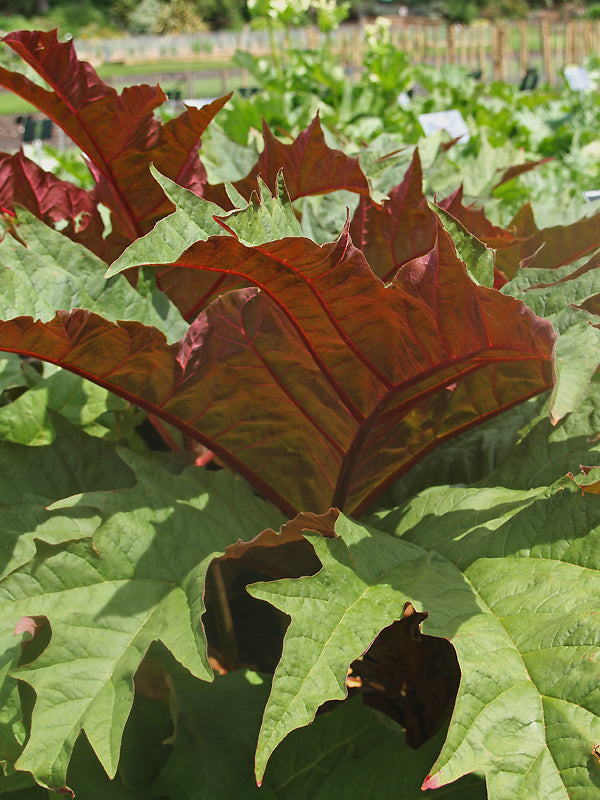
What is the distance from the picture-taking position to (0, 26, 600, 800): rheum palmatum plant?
2.79 ft

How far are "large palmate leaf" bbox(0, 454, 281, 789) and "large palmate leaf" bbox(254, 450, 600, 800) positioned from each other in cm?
13

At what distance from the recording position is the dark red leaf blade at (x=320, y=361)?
0.94 m

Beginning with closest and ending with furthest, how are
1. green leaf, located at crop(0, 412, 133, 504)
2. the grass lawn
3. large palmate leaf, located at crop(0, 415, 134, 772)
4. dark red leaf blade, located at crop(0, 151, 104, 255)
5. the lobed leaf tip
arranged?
1. the lobed leaf tip
2. large palmate leaf, located at crop(0, 415, 134, 772)
3. green leaf, located at crop(0, 412, 133, 504)
4. dark red leaf blade, located at crop(0, 151, 104, 255)
5. the grass lawn

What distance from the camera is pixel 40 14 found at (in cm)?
4544

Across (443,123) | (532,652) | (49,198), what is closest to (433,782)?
(532,652)

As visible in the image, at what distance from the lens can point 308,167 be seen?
1403 mm

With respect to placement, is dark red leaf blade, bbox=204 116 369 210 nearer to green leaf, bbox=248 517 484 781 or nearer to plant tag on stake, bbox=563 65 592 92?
green leaf, bbox=248 517 484 781

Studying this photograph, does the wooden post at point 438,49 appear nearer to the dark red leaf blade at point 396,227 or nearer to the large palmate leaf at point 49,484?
the dark red leaf blade at point 396,227

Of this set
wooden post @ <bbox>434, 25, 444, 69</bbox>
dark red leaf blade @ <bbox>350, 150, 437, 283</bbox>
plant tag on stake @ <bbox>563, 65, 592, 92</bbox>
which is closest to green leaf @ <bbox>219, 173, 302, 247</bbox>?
dark red leaf blade @ <bbox>350, 150, 437, 283</bbox>

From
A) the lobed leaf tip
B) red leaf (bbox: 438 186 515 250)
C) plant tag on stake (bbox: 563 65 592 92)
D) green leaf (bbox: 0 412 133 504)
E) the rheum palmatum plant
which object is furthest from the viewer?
plant tag on stake (bbox: 563 65 592 92)

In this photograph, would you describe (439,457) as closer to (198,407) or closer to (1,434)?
(198,407)

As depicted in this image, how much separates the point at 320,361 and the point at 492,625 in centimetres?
41

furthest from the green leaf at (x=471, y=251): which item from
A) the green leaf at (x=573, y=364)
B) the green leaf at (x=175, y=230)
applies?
Result: the green leaf at (x=175, y=230)

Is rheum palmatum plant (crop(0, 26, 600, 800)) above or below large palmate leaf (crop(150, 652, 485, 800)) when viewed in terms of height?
above
